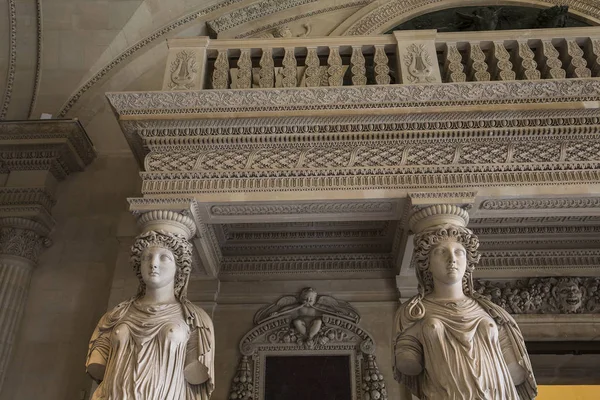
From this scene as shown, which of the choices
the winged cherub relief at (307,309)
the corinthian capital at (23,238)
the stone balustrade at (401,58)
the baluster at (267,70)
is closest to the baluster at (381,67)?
the stone balustrade at (401,58)

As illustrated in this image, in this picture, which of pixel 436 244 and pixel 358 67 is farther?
pixel 358 67

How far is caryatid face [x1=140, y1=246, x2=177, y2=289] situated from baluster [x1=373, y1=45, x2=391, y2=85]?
2354 millimetres

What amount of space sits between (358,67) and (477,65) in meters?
1.05

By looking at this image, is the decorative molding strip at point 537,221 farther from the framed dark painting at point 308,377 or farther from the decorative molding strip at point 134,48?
the decorative molding strip at point 134,48

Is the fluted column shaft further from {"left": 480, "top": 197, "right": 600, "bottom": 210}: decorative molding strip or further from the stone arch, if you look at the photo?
the stone arch

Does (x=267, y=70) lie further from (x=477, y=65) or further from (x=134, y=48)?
(x=134, y=48)

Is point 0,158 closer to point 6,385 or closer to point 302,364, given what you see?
point 6,385

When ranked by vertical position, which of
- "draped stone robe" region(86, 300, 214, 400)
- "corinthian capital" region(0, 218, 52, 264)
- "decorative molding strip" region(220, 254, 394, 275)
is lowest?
"draped stone robe" region(86, 300, 214, 400)

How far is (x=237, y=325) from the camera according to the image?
215 inches

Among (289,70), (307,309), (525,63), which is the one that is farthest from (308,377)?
(525,63)

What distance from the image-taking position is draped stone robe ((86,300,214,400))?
3.54 m

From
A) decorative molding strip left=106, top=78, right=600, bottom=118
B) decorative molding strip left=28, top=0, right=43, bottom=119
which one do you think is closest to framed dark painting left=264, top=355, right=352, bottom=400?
decorative molding strip left=106, top=78, right=600, bottom=118

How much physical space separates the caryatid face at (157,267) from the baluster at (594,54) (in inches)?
155

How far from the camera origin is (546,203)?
441 centimetres
